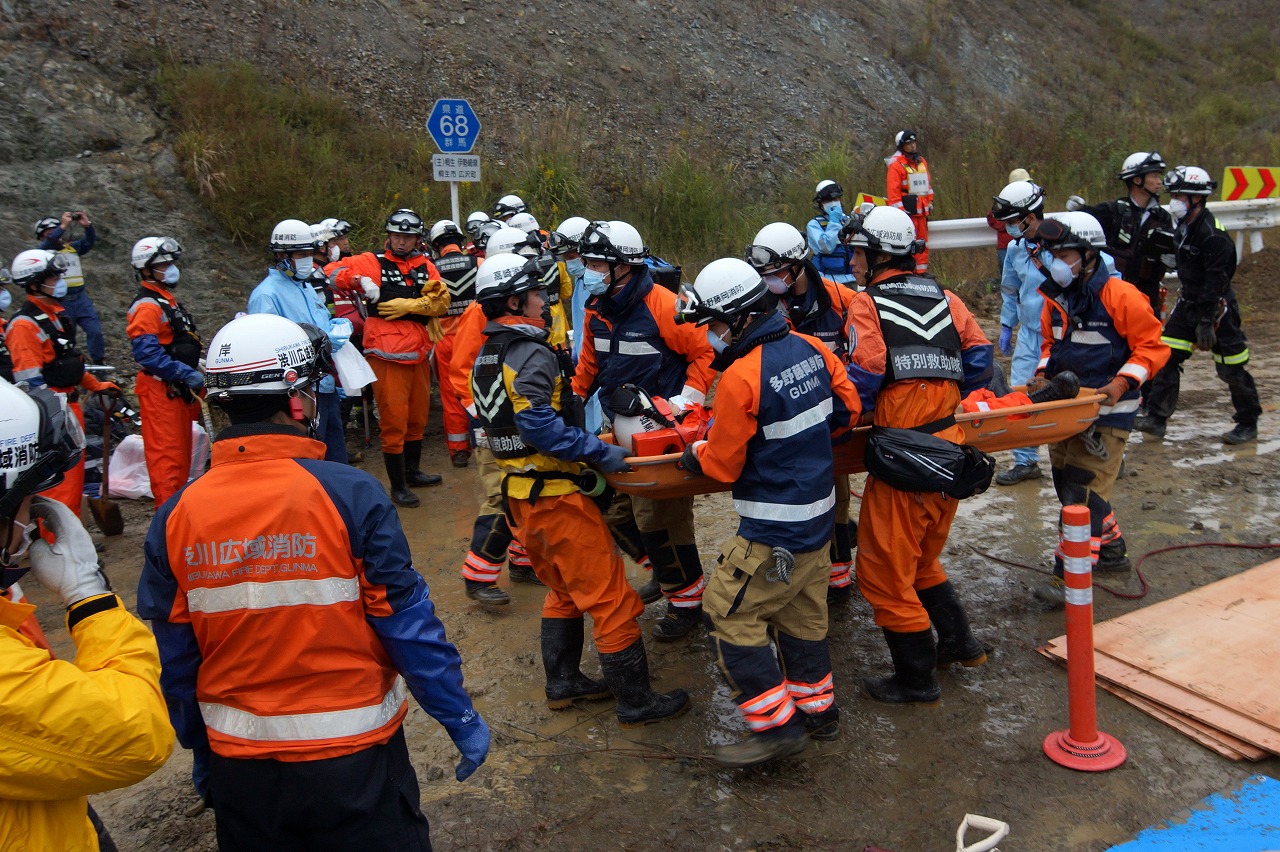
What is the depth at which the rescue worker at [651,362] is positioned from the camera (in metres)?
5.18

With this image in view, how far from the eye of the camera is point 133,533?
7664 mm

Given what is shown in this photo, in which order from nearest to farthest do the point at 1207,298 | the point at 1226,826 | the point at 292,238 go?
the point at 1226,826 → the point at 292,238 → the point at 1207,298

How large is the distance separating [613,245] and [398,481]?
3.62 metres

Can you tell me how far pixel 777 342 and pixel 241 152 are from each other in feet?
33.6

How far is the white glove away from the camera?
7.20ft

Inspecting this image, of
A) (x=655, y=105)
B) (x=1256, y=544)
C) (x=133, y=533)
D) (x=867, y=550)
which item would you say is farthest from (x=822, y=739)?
(x=655, y=105)

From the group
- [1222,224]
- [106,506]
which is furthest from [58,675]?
[1222,224]

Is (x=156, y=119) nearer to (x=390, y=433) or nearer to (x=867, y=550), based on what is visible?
(x=390, y=433)

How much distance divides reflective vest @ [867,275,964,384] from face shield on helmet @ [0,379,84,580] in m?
3.35

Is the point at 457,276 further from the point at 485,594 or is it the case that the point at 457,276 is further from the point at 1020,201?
the point at 1020,201

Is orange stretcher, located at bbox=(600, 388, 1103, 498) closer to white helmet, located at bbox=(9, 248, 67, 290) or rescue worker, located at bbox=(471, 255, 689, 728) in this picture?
rescue worker, located at bbox=(471, 255, 689, 728)

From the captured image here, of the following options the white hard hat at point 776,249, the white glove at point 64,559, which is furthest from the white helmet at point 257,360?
the white hard hat at point 776,249

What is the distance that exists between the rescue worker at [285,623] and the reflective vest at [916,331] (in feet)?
8.61

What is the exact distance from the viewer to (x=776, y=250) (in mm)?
5113
